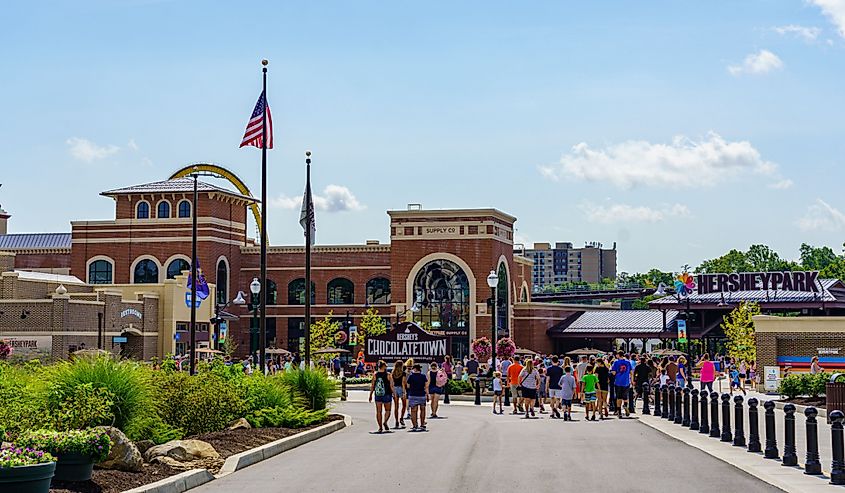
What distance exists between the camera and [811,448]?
15570 millimetres

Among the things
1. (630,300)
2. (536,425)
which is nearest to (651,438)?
(536,425)

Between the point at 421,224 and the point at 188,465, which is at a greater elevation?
the point at 421,224

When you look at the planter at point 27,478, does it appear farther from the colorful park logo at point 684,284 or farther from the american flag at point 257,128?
the colorful park logo at point 684,284

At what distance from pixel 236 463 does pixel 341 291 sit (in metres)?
62.9

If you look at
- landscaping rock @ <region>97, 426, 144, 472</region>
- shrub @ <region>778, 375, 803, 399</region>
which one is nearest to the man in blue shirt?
shrub @ <region>778, 375, 803, 399</region>

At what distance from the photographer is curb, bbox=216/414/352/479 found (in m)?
16.8

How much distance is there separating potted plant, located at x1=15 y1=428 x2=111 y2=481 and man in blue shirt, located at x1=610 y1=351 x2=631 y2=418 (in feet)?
61.9

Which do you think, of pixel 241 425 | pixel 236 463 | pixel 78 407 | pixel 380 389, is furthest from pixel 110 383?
pixel 380 389

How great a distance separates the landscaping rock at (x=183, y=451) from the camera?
1613 cm

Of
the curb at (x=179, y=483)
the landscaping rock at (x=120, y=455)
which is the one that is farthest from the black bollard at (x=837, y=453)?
the landscaping rock at (x=120, y=455)

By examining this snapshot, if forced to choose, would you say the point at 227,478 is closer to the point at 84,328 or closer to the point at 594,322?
the point at 84,328

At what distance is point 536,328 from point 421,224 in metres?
12.8

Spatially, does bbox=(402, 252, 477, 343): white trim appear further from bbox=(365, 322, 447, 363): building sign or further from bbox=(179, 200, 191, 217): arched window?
bbox=(365, 322, 447, 363): building sign

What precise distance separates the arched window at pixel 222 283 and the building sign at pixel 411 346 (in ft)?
131
